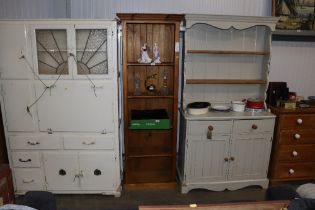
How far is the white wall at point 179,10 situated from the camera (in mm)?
2623

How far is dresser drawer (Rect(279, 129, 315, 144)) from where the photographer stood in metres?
2.60

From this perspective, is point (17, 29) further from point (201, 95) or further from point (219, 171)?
point (219, 171)

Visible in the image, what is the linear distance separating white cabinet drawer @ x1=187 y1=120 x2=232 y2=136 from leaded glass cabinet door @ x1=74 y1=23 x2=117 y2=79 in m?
0.95

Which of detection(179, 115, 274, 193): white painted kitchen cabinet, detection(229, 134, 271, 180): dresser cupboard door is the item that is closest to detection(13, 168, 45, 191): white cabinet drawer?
detection(179, 115, 274, 193): white painted kitchen cabinet

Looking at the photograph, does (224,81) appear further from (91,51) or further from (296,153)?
(91,51)

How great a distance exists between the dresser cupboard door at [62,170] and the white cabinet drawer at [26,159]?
9 cm

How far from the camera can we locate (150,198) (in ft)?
8.39

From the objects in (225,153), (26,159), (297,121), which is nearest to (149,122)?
(225,153)

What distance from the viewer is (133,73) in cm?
276

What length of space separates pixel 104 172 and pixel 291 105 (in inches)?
81.4

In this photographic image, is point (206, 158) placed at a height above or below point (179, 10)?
below

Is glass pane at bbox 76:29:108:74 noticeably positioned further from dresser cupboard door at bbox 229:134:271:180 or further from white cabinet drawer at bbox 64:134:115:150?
dresser cupboard door at bbox 229:134:271:180

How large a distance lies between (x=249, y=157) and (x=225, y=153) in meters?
0.27

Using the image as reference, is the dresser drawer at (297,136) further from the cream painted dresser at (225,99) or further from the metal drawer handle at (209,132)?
the metal drawer handle at (209,132)
